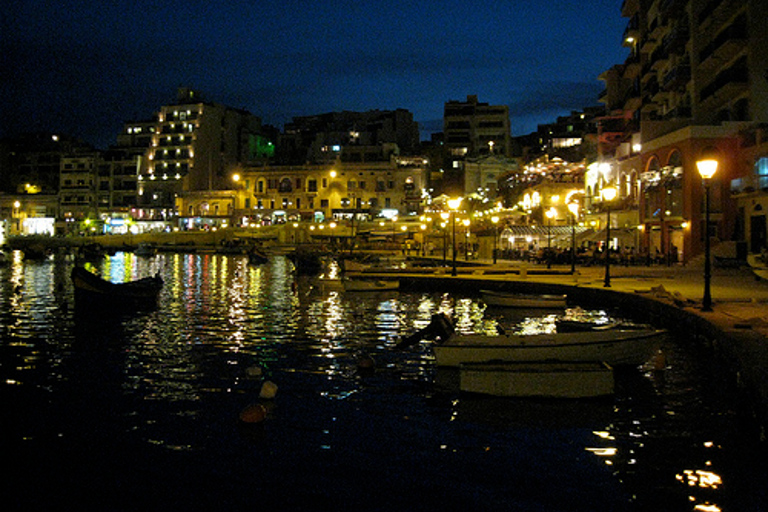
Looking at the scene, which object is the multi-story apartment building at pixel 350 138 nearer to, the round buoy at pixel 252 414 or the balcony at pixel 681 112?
the balcony at pixel 681 112

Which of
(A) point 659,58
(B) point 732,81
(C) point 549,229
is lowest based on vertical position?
(C) point 549,229

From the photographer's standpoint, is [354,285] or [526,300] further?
[354,285]

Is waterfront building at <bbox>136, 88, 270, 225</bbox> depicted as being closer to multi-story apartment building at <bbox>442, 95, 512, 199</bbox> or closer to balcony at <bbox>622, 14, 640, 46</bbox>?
multi-story apartment building at <bbox>442, 95, 512, 199</bbox>

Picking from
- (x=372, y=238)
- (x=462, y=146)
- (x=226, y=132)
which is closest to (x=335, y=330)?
(x=372, y=238)

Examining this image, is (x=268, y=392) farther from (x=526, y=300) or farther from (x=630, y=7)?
(x=630, y=7)

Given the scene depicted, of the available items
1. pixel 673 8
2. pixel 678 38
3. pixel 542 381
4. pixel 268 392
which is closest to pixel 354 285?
pixel 268 392

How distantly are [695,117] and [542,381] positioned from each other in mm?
38345

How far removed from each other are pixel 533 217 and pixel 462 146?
1764 inches

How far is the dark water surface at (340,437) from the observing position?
8828 mm

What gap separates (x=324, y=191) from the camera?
102 meters

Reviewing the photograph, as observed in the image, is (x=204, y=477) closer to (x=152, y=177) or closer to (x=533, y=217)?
(x=533, y=217)

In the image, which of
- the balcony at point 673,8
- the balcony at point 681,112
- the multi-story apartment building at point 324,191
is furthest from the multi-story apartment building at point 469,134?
the balcony at point 681,112

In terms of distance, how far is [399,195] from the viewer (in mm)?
100562

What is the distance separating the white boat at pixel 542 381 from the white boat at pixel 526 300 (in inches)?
597
